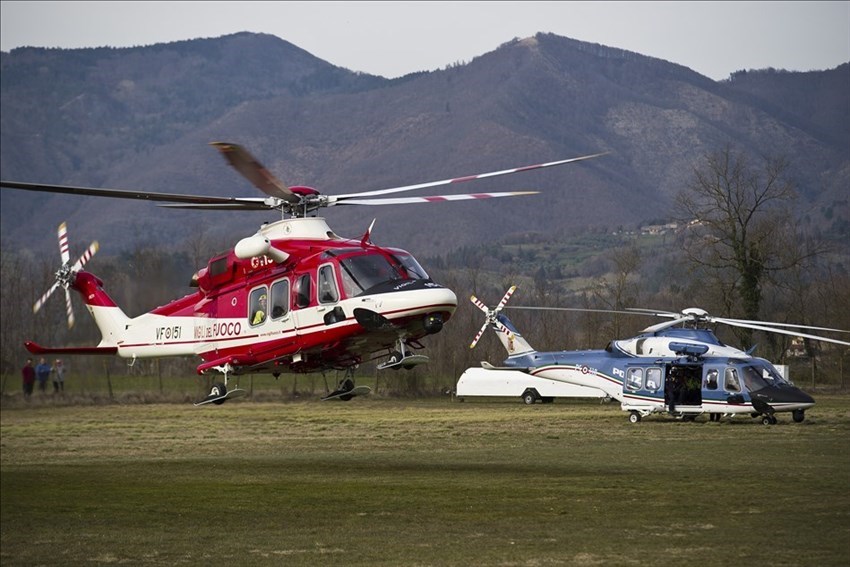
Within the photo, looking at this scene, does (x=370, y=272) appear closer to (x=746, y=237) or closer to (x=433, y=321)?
(x=433, y=321)

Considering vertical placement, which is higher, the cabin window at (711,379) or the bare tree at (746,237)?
the bare tree at (746,237)

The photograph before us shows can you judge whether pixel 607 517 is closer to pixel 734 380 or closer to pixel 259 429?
pixel 734 380

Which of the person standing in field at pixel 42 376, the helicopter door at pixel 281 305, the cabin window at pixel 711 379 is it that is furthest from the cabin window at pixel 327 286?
the person standing in field at pixel 42 376

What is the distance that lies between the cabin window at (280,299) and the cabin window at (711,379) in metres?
19.1

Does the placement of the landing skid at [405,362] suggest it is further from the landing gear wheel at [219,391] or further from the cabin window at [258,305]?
the landing gear wheel at [219,391]

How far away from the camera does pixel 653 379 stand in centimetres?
3969

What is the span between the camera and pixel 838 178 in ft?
201

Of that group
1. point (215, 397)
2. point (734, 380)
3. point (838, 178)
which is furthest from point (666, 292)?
point (215, 397)

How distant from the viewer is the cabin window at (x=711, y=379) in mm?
37844

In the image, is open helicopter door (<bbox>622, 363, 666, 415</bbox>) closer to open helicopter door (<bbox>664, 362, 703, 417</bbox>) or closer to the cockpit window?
open helicopter door (<bbox>664, 362, 703, 417</bbox>)

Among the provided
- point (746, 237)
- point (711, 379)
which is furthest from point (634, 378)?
point (746, 237)

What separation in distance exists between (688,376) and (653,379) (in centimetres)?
126

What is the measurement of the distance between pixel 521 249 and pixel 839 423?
152027 millimetres

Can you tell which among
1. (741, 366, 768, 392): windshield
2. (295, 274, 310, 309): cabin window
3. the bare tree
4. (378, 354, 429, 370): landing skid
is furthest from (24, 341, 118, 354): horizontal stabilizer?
the bare tree
